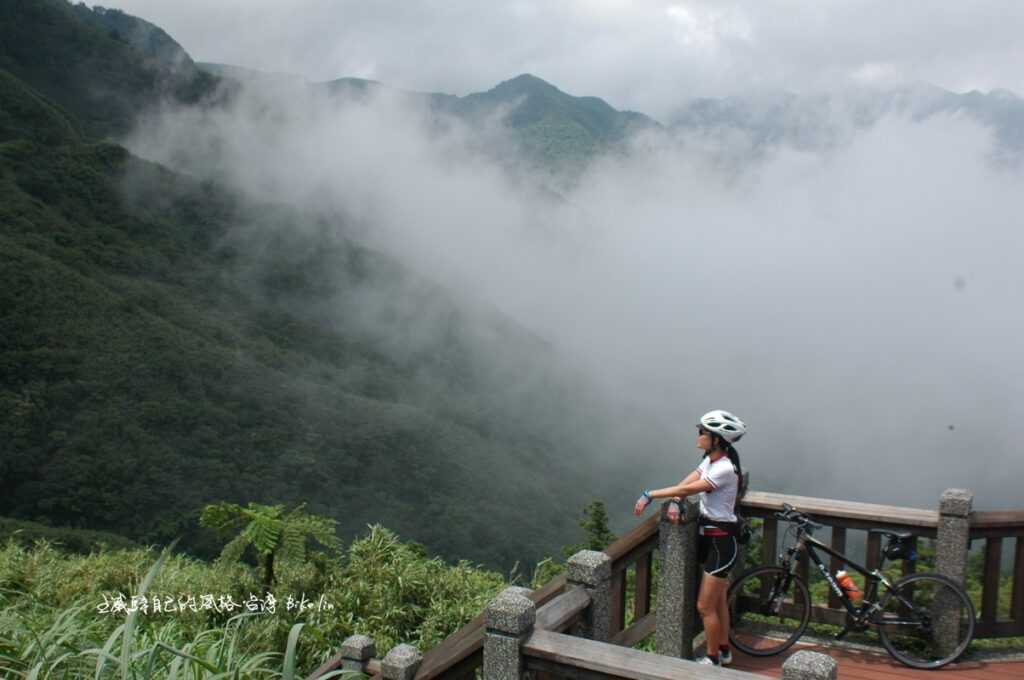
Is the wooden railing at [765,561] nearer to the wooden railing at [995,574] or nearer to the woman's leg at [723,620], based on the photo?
the wooden railing at [995,574]

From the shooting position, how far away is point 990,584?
546cm

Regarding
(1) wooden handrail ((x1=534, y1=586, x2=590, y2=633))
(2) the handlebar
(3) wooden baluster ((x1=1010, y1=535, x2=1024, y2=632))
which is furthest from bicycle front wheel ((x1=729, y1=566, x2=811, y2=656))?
(1) wooden handrail ((x1=534, y1=586, x2=590, y2=633))

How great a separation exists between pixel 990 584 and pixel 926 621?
46 cm

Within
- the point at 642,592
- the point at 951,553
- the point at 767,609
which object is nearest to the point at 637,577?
the point at 642,592

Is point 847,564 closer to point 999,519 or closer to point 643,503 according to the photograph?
point 999,519

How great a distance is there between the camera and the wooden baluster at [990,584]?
545 centimetres

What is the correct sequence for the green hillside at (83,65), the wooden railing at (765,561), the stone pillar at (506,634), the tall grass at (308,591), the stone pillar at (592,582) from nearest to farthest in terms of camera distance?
the stone pillar at (506,634) → the wooden railing at (765,561) → the stone pillar at (592,582) → the tall grass at (308,591) → the green hillside at (83,65)

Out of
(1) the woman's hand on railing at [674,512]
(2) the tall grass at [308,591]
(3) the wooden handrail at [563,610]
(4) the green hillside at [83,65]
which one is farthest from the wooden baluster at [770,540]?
(4) the green hillside at [83,65]

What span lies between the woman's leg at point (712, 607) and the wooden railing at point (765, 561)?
23 centimetres

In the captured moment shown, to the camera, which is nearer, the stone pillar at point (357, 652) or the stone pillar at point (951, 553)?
the stone pillar at point (951, 553)

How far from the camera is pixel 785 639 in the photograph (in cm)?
577

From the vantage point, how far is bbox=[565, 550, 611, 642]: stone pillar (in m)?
4.68

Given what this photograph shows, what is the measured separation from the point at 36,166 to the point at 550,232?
105 meters

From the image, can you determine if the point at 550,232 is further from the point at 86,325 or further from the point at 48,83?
the point at 86,325
